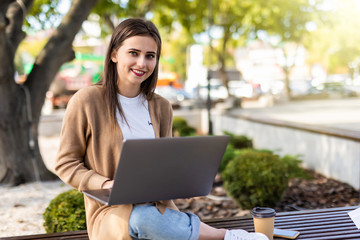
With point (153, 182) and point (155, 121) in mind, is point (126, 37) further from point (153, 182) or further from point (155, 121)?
point (153, 182)

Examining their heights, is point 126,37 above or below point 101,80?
above

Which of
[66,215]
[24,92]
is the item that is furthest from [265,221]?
[24,92]

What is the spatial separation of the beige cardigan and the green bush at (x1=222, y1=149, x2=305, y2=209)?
3.15m

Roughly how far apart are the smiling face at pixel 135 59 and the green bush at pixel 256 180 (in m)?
3.27

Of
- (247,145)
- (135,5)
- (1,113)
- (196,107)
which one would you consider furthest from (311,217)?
(196,107)

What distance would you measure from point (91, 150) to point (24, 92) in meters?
5.30

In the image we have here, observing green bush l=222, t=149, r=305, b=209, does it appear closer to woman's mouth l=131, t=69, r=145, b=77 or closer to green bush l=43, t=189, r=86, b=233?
green bush l=43, t=189, r=86, b=233

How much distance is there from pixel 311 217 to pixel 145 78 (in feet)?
5.67

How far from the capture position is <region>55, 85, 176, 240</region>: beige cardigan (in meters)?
2.69

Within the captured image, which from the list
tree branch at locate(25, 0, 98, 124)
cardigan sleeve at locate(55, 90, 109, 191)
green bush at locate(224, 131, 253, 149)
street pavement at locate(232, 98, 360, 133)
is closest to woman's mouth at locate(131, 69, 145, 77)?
cardigan sleeve at locate(55, 90, 109, 191)

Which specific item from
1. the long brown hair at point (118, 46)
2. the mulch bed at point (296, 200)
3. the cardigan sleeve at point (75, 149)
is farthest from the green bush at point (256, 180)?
the cardigan sleeve at point (75, 149)

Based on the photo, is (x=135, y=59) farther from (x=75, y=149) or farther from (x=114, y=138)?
(x=75, y=149)

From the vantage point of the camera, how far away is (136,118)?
2.91 meters

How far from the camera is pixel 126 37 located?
8.98 ft
